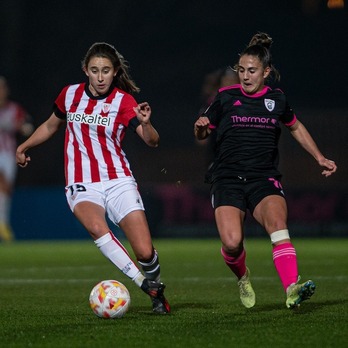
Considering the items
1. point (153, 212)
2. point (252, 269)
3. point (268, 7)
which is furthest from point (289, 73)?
point (252, 269)

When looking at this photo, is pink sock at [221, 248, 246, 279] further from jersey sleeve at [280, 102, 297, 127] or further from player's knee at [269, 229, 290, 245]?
jersey sleeve at [280, 102, 297, 127]

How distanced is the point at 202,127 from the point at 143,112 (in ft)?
1.46

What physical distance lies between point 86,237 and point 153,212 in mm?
1213

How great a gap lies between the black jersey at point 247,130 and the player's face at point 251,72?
0.07m

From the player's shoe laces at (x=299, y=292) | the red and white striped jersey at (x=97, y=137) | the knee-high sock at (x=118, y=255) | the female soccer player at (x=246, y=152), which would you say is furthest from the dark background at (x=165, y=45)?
the player's shoe laces at (x=299, y=292)

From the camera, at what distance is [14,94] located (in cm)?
2216

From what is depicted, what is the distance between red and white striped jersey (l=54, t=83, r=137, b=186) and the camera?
24.6 feet

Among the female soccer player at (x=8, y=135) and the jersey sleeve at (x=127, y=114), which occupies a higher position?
the jersey sleeve at (x=127, y=114)

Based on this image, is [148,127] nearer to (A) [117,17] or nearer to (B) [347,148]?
(B) [347,148]

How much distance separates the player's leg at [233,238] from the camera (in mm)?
7379

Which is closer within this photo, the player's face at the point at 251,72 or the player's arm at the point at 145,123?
the player's arm at the point at 145,123

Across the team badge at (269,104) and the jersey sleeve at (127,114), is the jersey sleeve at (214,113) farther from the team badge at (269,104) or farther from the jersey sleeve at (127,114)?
the jersey sleeve at (127,114)

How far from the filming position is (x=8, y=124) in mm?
17969

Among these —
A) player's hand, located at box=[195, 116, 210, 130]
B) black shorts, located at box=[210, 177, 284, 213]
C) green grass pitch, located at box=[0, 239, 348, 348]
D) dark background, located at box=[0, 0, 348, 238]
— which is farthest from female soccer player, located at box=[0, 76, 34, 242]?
player's hand, located at box=[195, 116, 210, 130]
